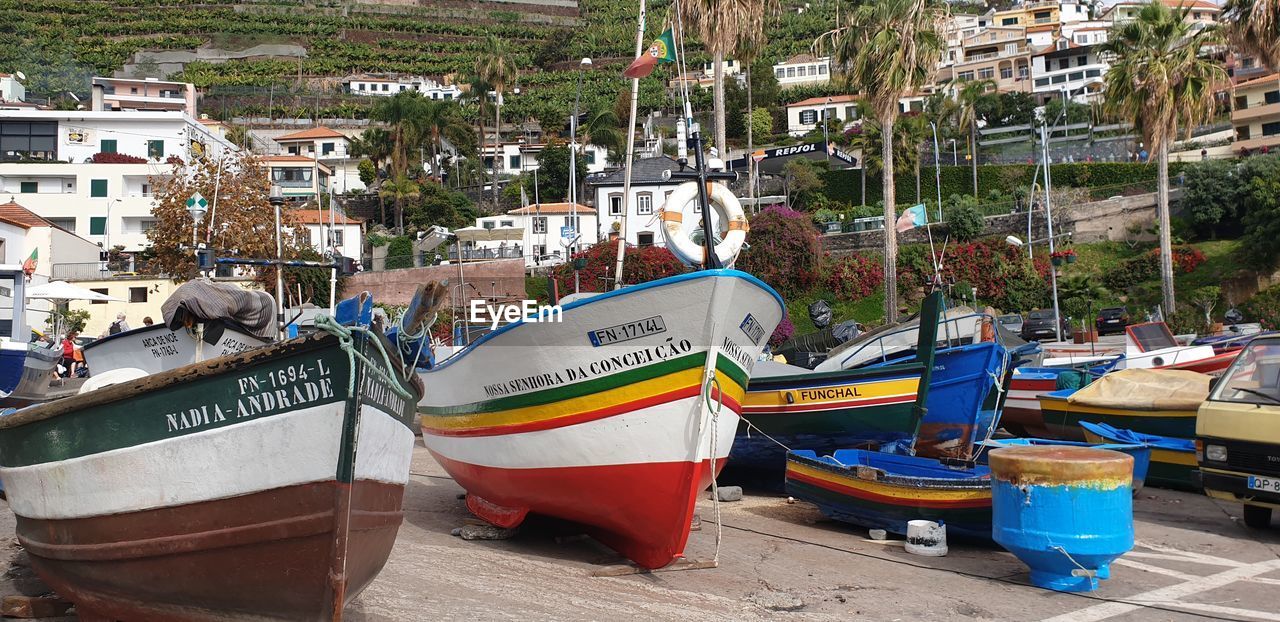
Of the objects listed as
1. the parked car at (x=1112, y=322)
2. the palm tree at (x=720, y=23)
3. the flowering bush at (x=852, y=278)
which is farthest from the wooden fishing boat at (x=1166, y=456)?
the flowering bush at (x=852, y=278)

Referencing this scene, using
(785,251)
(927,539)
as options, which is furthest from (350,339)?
(785,251)

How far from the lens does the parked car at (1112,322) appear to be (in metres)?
37.8

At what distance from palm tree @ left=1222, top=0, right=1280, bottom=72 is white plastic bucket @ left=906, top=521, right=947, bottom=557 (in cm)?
2230

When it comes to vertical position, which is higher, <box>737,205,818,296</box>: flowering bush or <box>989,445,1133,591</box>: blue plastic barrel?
<box>737,205,818,296</box>: flowering bush

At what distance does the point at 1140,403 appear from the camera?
14.0m

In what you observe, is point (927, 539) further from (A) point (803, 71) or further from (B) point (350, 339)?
(A) point (803, 71)

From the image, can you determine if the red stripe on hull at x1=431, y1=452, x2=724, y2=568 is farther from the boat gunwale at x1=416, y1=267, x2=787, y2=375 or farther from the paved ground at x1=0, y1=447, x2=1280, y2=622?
the boat gunwale at x1=416, y1=267, x2=787, y2=375

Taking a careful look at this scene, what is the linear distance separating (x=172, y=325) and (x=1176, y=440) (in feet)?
Result: 38.5

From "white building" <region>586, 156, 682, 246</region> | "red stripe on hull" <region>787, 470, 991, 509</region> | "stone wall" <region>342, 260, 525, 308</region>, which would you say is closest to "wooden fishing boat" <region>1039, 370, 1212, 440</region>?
"red stripe on hull" <region>787, 470, 991, 509</region>

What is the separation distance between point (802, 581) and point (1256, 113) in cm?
A: 6406

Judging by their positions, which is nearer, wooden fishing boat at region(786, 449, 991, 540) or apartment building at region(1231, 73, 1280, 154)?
wooden fishing boat at region(786, 449, 991, 540)

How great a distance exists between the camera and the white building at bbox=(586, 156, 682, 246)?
169 feet

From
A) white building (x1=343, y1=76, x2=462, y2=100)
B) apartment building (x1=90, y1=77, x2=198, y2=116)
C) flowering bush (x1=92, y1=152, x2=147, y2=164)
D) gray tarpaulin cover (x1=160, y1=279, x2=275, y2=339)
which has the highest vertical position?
white building (x1=343, y1=76, x2=462, y2=100)

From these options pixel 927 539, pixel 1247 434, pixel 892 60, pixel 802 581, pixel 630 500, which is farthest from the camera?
pixel 892 60
